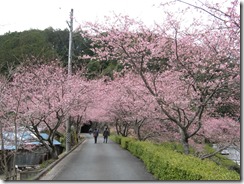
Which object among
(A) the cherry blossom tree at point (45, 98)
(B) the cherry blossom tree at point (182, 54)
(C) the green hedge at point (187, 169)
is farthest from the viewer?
(A) the cherry blossom tree at point (45, 98)

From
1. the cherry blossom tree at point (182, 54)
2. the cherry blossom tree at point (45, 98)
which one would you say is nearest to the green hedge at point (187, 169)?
the cherry blossom tree at point (182, 54)

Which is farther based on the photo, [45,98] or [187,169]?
[45,98]

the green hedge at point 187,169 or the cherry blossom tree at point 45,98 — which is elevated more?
the cherry blossom tree at point 45,98

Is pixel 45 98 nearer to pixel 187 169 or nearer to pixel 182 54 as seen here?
pixel 182 54

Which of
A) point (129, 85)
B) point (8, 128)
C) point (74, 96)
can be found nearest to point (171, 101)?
point (129, 85)

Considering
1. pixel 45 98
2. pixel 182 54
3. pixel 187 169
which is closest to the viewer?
pixel 187 169

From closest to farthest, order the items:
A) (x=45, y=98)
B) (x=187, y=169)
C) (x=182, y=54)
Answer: (x=187, y=169)
(x=182, y=54)
(x=45, y=98)

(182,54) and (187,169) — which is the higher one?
(182,54)

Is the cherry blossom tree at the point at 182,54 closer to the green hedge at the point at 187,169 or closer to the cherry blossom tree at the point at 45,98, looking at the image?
the green hedge at the point at 187,169

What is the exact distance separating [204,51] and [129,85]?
5997mm

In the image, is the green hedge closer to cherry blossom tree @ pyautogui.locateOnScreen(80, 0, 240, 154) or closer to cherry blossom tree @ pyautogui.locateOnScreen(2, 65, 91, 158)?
cherry blossom tree @ pyautogui.locateOnScreen(80, 0, 240, 154)

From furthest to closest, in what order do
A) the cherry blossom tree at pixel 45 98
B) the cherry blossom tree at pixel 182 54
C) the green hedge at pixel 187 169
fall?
the cherry blossom tree at pixel 45 98 < the cherry blossom tree at pixel 182 54 < the green hedge at pixel 187 169

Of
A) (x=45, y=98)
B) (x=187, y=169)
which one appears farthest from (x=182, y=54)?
(x=45, y=98)

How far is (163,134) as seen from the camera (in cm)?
1845
